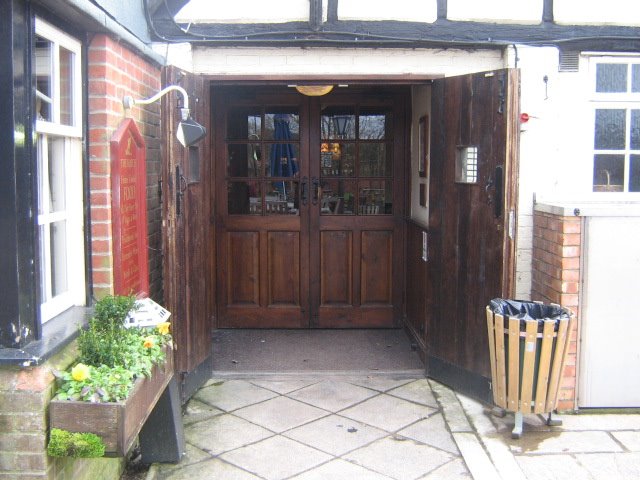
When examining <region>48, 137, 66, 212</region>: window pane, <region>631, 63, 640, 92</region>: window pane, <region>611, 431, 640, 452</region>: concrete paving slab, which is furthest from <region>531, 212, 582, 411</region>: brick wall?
<region>48, 137, 66, 212</region>: window pane

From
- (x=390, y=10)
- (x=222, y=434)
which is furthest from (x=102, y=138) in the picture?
(x=390, y=10)

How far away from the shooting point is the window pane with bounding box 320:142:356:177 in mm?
7438

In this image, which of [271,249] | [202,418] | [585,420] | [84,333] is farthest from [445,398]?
[84,333]

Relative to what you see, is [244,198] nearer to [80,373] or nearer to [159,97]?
[159,97]

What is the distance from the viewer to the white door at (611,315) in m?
5.04

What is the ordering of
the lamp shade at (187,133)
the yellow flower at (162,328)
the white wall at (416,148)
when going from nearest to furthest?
the yellow flower at (162,328) → the lamp shade at (187,133) → the white wall at (416,148)

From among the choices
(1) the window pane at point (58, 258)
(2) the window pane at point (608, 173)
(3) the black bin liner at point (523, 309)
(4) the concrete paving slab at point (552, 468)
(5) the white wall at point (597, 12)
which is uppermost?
(5) the white wall at point (597, 12)

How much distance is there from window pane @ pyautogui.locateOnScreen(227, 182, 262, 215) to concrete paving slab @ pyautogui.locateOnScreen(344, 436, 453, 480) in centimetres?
324

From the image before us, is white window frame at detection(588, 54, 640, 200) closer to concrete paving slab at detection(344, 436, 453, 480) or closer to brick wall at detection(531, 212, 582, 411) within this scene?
brick wall at detection(531, 212, 582, 411)

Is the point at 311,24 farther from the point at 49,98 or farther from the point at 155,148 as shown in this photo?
the point at 49,98

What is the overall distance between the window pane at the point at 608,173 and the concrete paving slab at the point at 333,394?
2.43 meters

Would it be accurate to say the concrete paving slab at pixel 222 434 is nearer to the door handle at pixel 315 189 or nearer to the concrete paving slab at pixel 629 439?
the concrete paving slab at pixel 629 439

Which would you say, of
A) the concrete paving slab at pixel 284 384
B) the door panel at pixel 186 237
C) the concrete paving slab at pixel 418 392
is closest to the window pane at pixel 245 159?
the door panel at pixel 186 237

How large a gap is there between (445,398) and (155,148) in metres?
2.86
